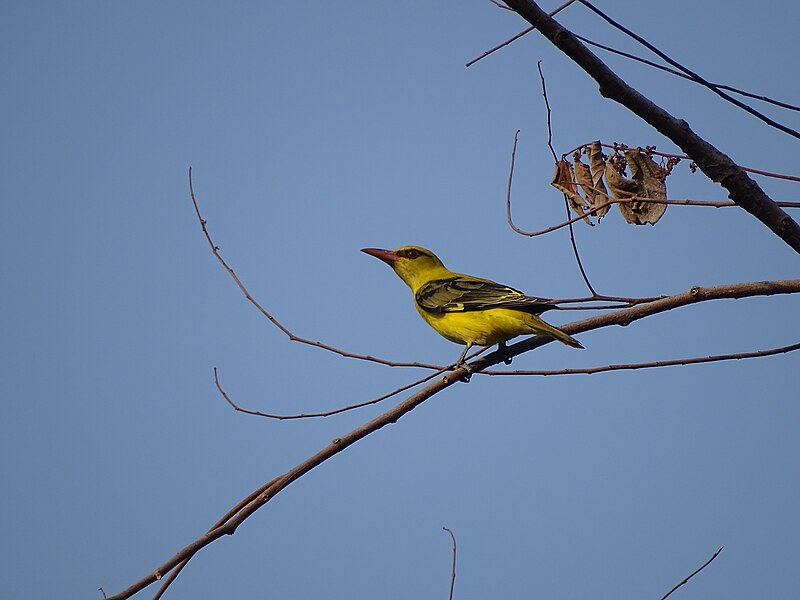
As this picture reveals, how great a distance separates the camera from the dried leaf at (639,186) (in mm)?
3307

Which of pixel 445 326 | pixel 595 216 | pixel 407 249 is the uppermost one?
pixel 407 249

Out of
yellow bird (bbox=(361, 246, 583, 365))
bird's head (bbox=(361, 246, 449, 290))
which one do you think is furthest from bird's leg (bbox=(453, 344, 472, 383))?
bird's head (bbox=(361, 246, 449, 290))

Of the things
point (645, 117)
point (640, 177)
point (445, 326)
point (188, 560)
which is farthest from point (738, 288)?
point (445, 326)

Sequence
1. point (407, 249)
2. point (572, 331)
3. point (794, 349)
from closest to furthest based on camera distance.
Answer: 1. point (794, 349)
2. point (572, 331)
3. point (407, 249)

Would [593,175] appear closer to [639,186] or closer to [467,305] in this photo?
[639,186]

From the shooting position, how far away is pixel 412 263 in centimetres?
698

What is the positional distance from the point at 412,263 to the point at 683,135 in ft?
15.1

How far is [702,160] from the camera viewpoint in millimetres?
2475

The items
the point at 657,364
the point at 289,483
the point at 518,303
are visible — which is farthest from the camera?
the point at 518,303

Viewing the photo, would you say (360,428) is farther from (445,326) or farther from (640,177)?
(445,326)

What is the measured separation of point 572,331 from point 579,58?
159 centimetres

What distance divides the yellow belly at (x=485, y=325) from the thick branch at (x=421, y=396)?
97 centimetres

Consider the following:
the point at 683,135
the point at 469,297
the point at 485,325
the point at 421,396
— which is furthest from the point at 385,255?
the point at 683,135

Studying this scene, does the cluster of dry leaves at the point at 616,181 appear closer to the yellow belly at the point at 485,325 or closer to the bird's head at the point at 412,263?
the yellow belly at the point at 485,325
